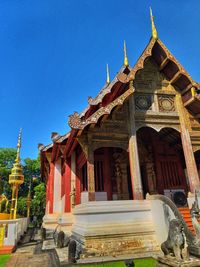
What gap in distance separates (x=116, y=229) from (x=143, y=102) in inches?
192

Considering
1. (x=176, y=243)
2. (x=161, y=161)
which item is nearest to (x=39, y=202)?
(x=161, y=161)

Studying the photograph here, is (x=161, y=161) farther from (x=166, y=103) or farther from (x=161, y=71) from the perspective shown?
(x=161, y=71)

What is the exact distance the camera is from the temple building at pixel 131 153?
606 cm

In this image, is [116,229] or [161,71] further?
[161,71]

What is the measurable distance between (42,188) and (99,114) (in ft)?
95.4

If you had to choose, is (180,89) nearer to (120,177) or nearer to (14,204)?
(120,177)

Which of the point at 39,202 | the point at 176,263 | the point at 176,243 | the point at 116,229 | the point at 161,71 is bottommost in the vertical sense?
the point at 176,263

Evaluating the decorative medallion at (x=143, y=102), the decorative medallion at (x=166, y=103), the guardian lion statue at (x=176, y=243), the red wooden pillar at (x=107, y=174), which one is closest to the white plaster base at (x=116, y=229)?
the guardian lion statue at (x=176, y=243)

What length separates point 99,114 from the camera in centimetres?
661

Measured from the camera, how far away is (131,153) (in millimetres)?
7461

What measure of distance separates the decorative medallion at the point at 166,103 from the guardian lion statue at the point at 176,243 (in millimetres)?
5092

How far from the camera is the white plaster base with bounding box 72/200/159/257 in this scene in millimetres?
5650

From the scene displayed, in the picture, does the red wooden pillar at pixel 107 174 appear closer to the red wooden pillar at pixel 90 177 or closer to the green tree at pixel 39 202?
the red wooden pillar at pixel 90 177

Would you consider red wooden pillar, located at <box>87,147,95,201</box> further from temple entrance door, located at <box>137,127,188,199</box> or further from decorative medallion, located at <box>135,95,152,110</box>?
temple entrance door, located at <box>137,127,188,199</box>
